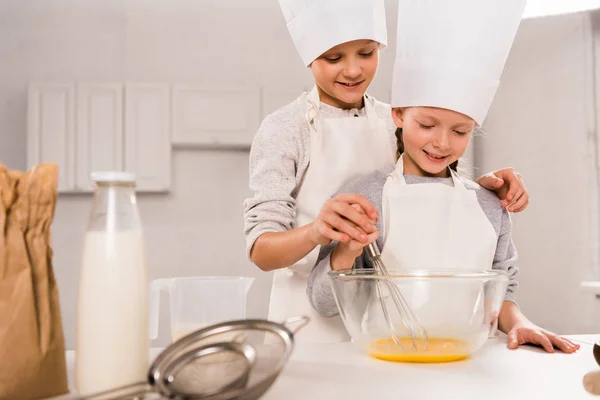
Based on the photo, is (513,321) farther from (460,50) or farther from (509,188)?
(460,50)

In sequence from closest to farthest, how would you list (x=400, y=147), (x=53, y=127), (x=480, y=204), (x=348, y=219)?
(x=348, y=219) → (x=480, y=204) → (x=400, y=147) → (x=53, y=127)

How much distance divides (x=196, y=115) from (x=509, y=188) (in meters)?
1.98

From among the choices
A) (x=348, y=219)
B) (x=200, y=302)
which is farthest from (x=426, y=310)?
(x=200, y=302)

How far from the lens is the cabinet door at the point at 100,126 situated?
2.88 m

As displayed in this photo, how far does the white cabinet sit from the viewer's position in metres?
2.87

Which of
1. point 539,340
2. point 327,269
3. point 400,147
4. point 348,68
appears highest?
point 348,68

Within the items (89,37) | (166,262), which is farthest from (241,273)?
(89,37)

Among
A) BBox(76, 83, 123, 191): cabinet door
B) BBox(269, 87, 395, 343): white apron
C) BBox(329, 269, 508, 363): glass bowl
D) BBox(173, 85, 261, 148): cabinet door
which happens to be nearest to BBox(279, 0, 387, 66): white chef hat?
BBox(269, 87, 395, 343): white apron

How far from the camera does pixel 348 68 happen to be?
122 centimetres

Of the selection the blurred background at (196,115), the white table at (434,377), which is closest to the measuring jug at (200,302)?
the white table at (434,377)

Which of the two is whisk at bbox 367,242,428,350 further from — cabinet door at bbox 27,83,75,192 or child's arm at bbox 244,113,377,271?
cabinet door at bbox 27,83,75,192

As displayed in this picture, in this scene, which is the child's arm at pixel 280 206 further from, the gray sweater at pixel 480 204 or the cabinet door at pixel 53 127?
the cabinet door at pixel 53 127

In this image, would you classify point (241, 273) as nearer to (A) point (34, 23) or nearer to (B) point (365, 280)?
(A) point (34, 23)

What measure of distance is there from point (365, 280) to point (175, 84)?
7.59 feet
